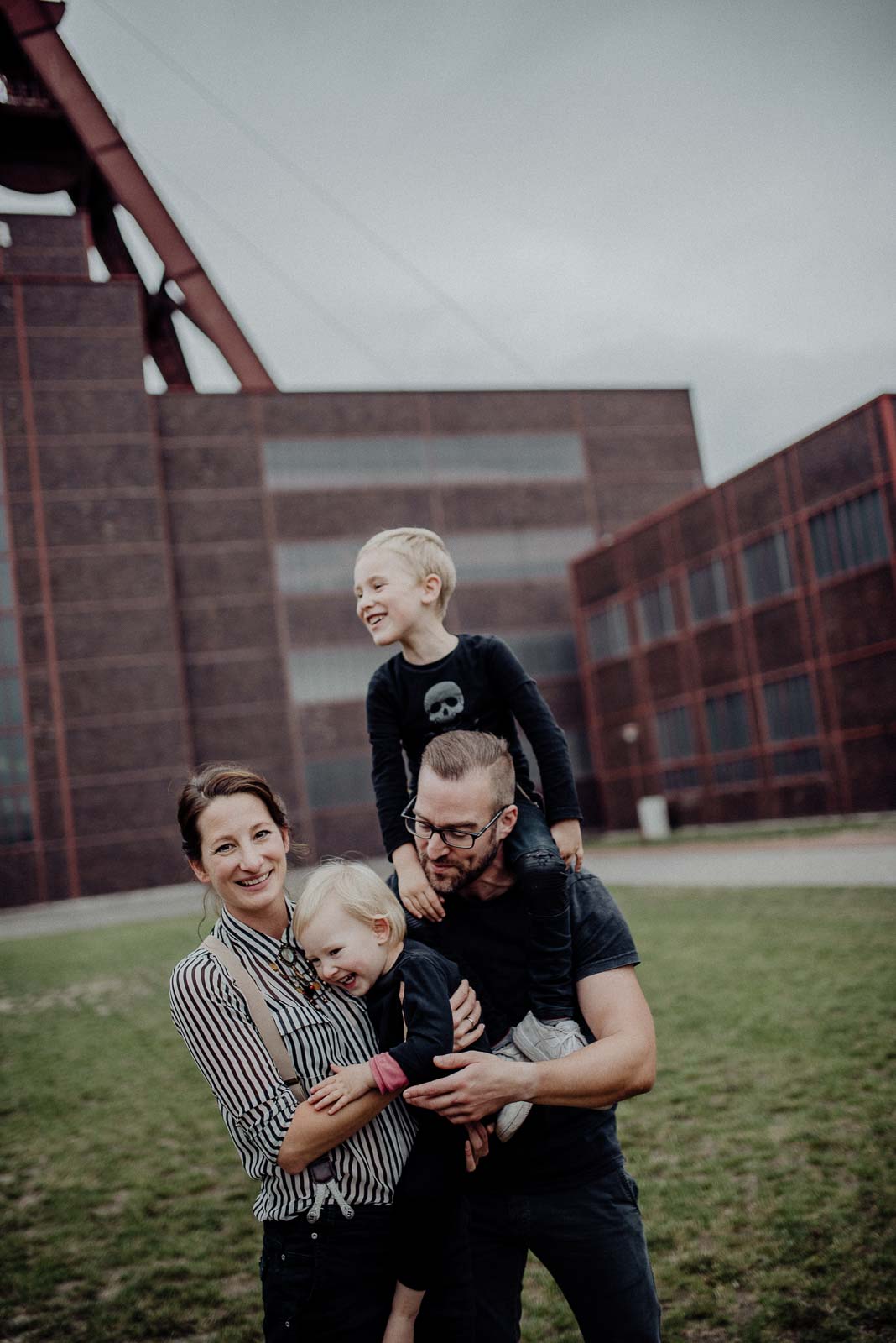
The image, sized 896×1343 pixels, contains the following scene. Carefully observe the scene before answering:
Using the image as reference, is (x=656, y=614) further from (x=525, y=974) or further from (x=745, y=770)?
(x=525, y=974)

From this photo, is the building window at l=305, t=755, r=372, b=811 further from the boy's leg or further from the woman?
the woman

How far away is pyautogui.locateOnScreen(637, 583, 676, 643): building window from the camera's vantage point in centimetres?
3312

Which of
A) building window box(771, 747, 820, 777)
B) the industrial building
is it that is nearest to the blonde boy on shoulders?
building window box(771, 747, 820, 777)

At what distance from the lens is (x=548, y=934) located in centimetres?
245

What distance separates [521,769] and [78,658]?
3464cm

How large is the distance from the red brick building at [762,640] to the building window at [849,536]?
0.13 feet

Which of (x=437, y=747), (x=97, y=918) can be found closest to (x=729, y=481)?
(x=97, y=918)

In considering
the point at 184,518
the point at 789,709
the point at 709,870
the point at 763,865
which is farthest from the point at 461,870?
the point at 184,518

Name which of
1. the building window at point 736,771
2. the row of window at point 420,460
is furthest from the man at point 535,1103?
the row of window at point 420,460

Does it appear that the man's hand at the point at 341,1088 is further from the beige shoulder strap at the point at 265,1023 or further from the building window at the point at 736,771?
the building window at the point at 736,771

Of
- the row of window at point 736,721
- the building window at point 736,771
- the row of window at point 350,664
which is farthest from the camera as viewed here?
the row of window at point 350,664

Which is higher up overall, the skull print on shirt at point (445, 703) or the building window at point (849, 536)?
the building window at point (849, 536)

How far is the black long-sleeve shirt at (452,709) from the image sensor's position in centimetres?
329

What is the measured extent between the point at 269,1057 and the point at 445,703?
4.83ft
